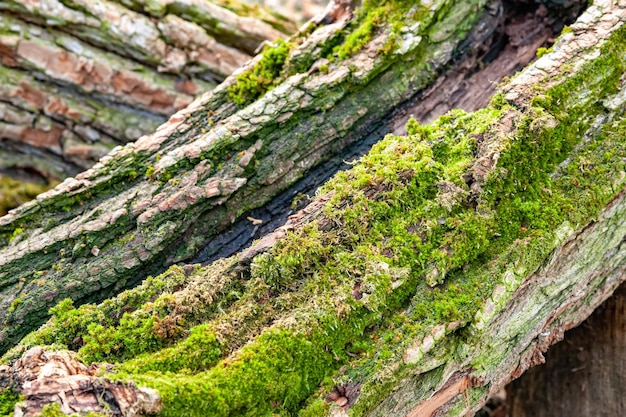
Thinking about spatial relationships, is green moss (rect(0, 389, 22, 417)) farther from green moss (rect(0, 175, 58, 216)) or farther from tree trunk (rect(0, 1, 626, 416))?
green moss (rect(0, 175, 58, 216))

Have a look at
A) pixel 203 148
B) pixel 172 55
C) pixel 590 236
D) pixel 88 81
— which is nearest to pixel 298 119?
pixel 203 148

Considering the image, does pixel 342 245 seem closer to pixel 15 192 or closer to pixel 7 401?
pixel 7 401

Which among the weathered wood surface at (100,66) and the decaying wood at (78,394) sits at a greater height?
the weathered wood surface at (100,66)

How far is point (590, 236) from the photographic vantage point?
3.50 metres

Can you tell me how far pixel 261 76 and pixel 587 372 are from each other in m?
3.83

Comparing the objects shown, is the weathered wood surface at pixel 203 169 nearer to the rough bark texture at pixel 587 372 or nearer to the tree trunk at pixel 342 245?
the tree trunk at pixel 342 245

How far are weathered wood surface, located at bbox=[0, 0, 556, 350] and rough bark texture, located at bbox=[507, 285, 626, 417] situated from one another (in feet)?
8.64

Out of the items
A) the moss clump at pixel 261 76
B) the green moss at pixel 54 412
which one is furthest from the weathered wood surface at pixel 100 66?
the green moss at pixel 54 412

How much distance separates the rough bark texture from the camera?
4.53 m

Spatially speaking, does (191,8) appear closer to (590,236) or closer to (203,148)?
(203,148)

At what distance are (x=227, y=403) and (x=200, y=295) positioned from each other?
2.20 feet

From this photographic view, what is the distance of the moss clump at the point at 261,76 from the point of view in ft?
13.6

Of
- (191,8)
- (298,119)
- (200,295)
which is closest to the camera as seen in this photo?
(200,295)

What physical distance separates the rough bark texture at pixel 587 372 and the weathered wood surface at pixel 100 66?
4563 mm
